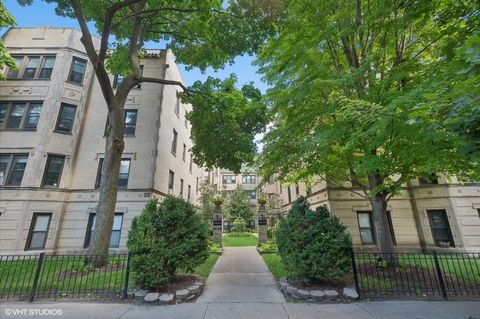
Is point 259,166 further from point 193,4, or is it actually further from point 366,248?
point 366,248

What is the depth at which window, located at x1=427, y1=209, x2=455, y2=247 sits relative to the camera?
12680mm

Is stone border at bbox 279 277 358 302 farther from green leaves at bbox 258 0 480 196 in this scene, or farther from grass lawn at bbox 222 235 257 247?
grass lawn at bbox 222 235 257 247

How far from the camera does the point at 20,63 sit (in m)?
14.7

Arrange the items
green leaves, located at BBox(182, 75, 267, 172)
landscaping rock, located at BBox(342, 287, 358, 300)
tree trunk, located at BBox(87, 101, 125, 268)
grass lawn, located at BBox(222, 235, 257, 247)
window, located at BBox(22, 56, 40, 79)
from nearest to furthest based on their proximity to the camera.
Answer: landscaping rock, located at BBox(342, 287, 358, 300) < tree trunk, located at BBox(87, 101, 125, 268) < green leaves, located at BBox(182, 75, 267, 172) < window, located at BBox(22, 56, 40, 79) < grass lawn, located at BBox(222, 235, 257, 247)

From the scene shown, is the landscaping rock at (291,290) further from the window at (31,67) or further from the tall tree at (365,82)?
the window at (31,67)

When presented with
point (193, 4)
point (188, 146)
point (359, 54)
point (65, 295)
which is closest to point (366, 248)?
point (359, 54)

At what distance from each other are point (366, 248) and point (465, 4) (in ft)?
38.8

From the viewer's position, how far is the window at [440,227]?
41.6 feet

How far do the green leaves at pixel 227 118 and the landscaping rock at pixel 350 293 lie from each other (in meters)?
6.64

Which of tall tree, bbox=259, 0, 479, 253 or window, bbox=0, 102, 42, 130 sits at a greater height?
window, bbox=0, 102, 42, 130

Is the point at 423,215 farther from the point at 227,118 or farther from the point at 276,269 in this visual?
the point at 227,118

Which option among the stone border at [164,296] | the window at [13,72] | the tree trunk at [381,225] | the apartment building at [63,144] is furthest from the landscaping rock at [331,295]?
the window at [13,72]

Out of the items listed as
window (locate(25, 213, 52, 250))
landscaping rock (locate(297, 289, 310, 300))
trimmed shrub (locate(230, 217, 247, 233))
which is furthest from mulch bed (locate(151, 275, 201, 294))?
trimmed shrub (locate(230, 217, 247, 233))

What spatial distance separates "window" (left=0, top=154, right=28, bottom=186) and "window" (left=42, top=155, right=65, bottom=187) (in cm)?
117
